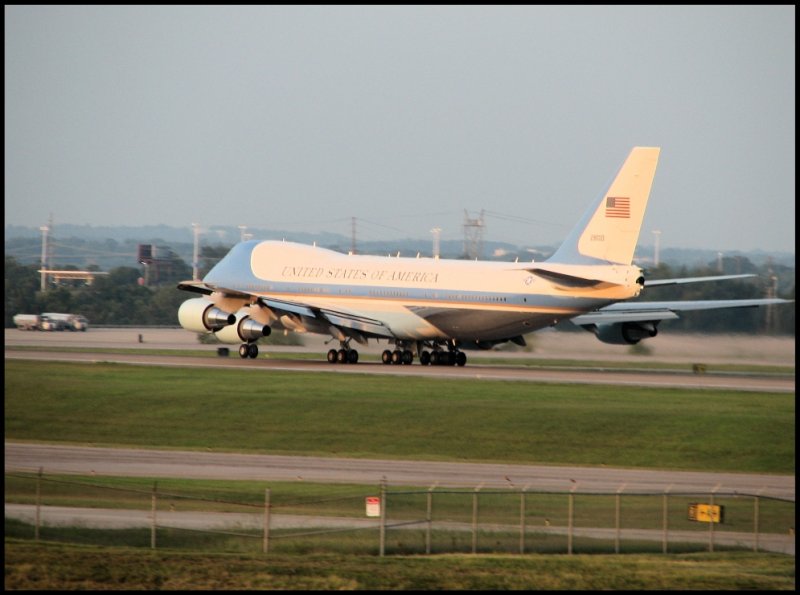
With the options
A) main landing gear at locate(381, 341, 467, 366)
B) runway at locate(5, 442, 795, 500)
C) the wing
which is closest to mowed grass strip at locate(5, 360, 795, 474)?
runway at locate(5, 442, 795, 500)

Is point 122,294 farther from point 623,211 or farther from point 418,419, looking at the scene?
point 418,419

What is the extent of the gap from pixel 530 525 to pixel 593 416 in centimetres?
1560

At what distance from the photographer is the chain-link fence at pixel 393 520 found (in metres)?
27.8

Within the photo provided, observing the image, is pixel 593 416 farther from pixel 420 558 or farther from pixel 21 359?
pixel 21 359

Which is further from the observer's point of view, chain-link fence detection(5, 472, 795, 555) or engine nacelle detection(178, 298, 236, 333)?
engine nacelle detection(178, 298, 236, 333)

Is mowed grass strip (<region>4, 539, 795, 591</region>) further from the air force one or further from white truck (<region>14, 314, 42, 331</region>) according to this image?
white truck (<region>14, 314, 42, 331</region>)

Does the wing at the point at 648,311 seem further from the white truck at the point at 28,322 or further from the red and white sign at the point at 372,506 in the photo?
the white truck at the point at 28,322

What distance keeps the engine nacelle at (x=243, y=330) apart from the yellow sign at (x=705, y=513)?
34367mm

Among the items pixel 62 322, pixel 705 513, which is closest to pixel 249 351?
pixel 62 322

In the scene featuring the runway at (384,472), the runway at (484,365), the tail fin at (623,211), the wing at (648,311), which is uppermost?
the tail fin at (623,211)

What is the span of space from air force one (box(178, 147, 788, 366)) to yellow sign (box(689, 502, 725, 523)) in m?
25.0

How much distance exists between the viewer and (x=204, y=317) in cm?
6356

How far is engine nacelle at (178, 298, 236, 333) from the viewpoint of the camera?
63.3 meters

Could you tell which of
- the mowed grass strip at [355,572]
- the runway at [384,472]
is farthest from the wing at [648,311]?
the mowed grass strip at [355,572]
